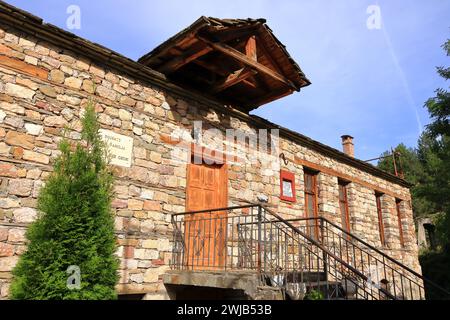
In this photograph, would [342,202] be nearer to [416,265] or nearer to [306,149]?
[306,149]

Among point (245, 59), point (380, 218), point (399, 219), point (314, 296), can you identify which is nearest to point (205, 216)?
point (314, 296)

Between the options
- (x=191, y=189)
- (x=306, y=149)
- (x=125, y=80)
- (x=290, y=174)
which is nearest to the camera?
(x=125, y=80)

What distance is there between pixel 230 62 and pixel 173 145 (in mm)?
1905

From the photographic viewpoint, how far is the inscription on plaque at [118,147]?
5.13 meters

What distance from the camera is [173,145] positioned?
6020 mm

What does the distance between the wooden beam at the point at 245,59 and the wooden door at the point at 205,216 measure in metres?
1.89

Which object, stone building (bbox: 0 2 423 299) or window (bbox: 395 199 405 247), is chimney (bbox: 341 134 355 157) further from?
stone building (bbox: 0 2 423 299)

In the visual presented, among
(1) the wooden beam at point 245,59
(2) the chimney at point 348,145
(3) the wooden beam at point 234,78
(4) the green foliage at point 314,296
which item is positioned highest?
(2) the chimney at point 348,145

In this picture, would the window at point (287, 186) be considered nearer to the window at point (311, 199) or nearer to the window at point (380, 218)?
the window at point (311, 199)

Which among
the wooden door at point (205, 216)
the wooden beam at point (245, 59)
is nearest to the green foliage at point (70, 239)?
the wooden door at point (205, 216)

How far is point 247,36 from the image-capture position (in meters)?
6.41

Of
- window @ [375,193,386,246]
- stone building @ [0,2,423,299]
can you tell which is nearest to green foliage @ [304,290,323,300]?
stone building @ [0,2,423,299]
